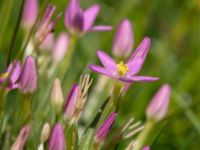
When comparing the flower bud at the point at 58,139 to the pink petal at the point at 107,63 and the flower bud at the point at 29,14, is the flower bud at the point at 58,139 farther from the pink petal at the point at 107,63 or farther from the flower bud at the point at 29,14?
the flower bud at the point at 29,14

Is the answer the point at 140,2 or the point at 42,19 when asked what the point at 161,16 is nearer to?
the point at 140,2

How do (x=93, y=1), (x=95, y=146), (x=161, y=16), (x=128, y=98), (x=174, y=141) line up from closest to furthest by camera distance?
(x=95, y=146) < (x=174, y=141) < (x=128, y=98) < (x=93, y=1) < (x=161, y=16)

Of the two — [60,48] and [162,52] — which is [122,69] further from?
[162,52]

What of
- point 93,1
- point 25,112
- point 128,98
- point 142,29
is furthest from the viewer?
point 93,1

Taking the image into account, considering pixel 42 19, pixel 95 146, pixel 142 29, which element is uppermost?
pixel 42 19

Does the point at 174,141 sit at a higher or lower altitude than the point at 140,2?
lower

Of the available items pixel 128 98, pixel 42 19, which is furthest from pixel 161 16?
pixel 42 19

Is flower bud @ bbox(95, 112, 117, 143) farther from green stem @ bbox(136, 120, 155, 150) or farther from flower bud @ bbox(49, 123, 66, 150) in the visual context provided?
green stem @ bbox(136, 120, 155, 150)

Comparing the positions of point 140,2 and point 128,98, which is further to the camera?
point 140,2

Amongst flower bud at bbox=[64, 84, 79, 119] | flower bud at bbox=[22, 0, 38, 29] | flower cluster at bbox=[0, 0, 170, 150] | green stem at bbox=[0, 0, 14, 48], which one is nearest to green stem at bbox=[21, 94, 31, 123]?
flower cluster at bbox=[0, 0, 170, 150]
